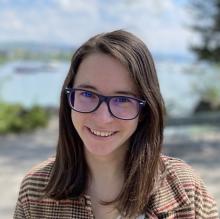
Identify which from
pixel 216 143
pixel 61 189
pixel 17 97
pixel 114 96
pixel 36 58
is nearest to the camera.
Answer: pixel 114 96

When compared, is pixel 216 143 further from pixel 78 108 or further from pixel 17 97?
pixel 78 108

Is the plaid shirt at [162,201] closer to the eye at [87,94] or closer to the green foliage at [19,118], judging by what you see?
the eye at [87,94]

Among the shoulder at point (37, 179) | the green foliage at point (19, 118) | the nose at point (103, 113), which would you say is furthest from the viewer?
the green foliage at point (19, 118)

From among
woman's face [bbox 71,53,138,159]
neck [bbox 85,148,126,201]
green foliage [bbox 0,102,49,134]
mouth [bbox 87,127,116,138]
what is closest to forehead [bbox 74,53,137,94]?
woman's face [bbox 71,53,138,159]

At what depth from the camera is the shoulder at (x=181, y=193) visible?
4.61 feet

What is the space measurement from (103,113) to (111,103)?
3 centimetres

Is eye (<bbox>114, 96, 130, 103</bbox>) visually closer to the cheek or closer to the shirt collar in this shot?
the cheek

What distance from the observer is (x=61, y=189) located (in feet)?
4.63

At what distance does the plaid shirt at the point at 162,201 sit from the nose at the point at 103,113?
Result: 0.24 metres

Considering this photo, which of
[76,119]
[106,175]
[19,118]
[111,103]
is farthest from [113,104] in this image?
[19,118]

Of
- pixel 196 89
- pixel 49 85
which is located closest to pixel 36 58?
pixel 49 85

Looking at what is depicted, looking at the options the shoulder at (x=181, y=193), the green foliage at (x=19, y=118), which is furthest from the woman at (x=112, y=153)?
the green foliage at (x=19, y=118)

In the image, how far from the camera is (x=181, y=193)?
142 centimetres

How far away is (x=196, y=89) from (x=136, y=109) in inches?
500
